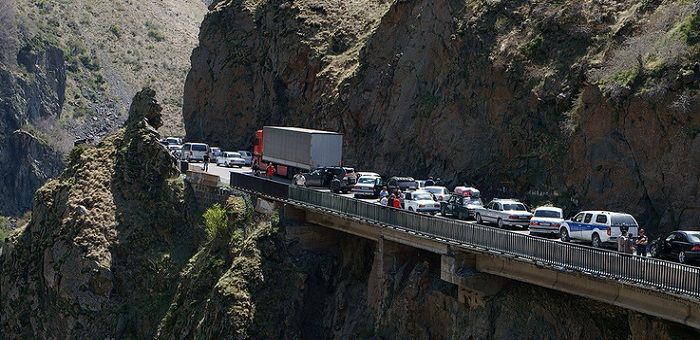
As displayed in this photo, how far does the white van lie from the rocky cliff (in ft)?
15.3

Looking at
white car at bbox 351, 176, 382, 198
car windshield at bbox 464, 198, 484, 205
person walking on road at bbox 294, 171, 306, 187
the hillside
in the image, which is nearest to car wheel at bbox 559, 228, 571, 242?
car windshield at bbox 464, 198, 484, 205

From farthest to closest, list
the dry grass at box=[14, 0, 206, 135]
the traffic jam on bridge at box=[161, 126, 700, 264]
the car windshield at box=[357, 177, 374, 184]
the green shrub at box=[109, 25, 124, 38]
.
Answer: the green shrub at box=[109, 25, 124, 38] → the dry grass at box=[14, 0, 206, 135] → the car windshield at box=[357, 177, 374, 184] → the traffic jam on bridge at box=[161, 126, 700, 264]

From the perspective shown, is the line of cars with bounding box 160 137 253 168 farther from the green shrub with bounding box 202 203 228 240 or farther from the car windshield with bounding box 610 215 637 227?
the car windshield with bounding box 610 215 637 227

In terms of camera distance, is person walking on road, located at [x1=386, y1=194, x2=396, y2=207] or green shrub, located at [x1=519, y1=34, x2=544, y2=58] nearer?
person walking on road, located at [x1=386, y1=194, x2=396, y2=207]

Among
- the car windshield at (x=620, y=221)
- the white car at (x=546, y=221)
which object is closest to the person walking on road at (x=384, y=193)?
the white car at (x=546, y=221)

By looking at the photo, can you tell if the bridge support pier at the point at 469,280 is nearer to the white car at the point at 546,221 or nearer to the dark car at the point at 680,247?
the white car at the point at 546,221

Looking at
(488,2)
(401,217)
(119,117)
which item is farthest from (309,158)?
(119,117)

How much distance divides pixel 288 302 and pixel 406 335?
10528mm

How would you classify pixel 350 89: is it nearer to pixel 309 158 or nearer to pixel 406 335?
pixel 309 158

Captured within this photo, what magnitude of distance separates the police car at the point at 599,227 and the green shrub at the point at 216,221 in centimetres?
2454

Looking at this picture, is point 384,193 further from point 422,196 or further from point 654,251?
point 654,251

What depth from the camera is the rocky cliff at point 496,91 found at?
51.4m

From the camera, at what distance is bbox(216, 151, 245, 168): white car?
88688 mm

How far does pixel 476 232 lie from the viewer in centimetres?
4472
